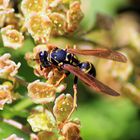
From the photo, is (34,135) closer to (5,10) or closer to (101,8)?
(5,10)

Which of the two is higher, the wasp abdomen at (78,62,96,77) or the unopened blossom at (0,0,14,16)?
the unopened blossom at (0,0,14,16)

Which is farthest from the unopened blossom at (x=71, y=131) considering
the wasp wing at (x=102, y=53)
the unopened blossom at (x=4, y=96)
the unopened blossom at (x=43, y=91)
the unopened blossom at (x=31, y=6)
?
the unopened blossom at (x=31, y=6)

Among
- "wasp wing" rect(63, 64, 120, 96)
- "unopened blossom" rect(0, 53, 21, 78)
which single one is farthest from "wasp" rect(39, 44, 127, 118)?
"unopened blossom" rect(0, 53, 21, 78)

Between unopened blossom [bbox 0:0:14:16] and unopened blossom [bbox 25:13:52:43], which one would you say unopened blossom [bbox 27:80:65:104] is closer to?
unopened blossom [bbox 25:13:52:43]

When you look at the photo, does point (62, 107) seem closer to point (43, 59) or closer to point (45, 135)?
point (45, 135)

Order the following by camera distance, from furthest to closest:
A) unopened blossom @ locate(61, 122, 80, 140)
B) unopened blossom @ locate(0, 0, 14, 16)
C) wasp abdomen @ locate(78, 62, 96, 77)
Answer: wasp abdomen @ locate(78, 62, 96, 77) < unopened blossom @ locate(0, 0, 14, 16) < unopened blossom @ locate(61, 122, 80, 140)

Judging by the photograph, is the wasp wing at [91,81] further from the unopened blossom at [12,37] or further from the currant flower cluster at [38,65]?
the unopened blossom at [12,37]

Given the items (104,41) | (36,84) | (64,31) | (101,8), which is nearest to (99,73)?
(104,41)
